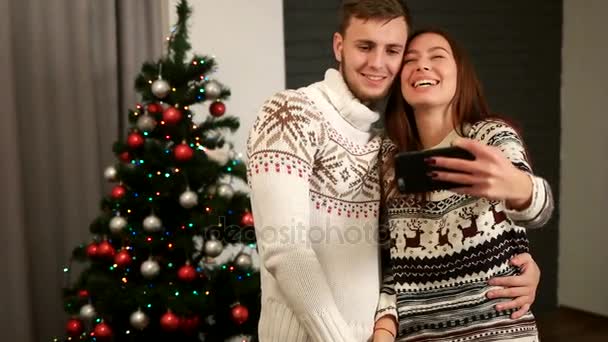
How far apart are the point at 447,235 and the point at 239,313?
3.59ft

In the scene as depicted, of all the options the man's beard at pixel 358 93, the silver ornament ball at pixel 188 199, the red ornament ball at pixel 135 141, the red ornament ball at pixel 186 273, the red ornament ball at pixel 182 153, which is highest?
the man's beard at pixel 358 93

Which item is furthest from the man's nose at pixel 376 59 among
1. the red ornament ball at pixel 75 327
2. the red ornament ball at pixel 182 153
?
the red ornament ball at pixel 75 327

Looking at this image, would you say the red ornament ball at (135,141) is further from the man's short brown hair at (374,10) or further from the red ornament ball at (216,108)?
the man's short brown hair at (374,10)

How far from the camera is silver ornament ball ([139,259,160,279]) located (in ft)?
6.75

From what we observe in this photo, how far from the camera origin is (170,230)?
84.4 inches

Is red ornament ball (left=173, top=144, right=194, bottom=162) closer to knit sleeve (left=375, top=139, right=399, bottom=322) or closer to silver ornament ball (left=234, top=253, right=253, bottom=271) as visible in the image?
silver ornament ball (left=234, top=253, right=253, bottom=271)

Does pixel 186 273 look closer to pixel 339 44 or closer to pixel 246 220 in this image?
pixel 246 220

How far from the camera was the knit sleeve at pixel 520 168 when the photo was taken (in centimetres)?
106

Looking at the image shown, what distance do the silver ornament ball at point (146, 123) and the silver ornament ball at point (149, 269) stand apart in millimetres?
468
